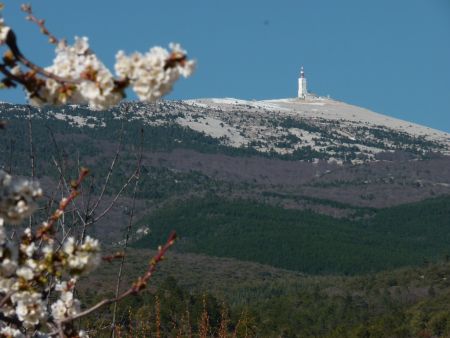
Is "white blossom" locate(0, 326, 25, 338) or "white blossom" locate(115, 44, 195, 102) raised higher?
"white blossom" locate(115, 44, 195, 102)

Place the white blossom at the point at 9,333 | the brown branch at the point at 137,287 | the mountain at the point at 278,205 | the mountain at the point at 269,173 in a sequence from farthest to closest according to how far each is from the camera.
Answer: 1. the mountain at the point at 269,173
2. the mountain at the point at 278,205
3. the white blossom at the point at 9,333
4. the brown branch at the point at 137,287

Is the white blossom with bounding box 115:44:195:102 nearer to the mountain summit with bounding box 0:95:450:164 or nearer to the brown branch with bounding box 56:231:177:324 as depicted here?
the brown branch with bounding box 56:231:177:324

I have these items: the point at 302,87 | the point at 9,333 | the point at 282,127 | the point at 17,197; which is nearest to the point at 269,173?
the point at 282,127

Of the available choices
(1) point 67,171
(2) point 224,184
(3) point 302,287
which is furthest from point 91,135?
(1) point 67,171

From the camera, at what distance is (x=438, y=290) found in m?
35.5

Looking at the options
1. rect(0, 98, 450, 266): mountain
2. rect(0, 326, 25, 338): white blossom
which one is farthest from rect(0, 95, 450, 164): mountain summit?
rect(0, 326, 25, 338): white blossom

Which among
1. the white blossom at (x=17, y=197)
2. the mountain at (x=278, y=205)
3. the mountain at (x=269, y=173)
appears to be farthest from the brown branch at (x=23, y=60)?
the mountain at (x=269, y=173)

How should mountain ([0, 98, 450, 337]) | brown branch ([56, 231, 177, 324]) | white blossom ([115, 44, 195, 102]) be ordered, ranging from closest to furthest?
white blossom ([115, 44, 195, 102]), brown branch ([56, 231, 177, 324]), mountain ([0, 98, 450, 337])

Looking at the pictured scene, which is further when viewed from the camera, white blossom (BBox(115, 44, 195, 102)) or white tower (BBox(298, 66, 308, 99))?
white tower (BBox(298, 66, 308, 99))

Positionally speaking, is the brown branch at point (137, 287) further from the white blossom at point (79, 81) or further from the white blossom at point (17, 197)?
the white blossom at point (79, 81)

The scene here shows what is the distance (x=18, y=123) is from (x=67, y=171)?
299 ft

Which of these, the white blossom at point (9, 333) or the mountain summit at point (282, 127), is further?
the mountain summit at point (282, 127)

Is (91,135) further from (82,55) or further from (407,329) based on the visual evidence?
(82,55)

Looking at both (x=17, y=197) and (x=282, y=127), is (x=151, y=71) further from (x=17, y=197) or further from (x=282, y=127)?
(x=282, y=127)
